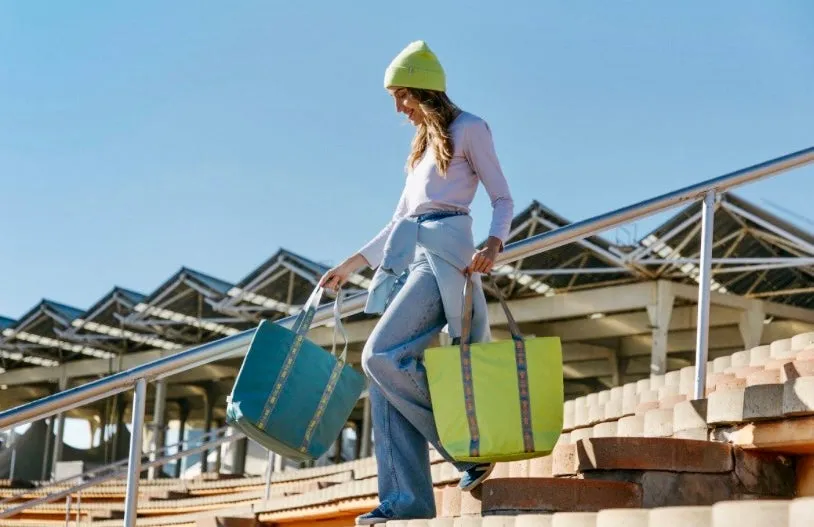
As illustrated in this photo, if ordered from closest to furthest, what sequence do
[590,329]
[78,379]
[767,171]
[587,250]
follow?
[767,171], [587,250], [590,329], [78,379]

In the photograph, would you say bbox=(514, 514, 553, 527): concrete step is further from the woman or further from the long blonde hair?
the long blonde hair

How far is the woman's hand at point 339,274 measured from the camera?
412cm

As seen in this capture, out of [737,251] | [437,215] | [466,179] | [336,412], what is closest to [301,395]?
[336,412]

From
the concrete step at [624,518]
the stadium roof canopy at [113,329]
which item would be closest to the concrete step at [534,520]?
the concrete step at [624,518]

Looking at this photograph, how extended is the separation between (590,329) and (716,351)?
13.2 ft

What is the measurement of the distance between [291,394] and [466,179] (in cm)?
83

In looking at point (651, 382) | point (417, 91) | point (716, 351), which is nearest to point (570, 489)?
point (417, 91)

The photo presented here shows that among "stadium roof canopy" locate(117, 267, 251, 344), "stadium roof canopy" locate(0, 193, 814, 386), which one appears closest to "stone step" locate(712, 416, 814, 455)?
"stadium roof canopy" locate(0, 193, 814, 386)

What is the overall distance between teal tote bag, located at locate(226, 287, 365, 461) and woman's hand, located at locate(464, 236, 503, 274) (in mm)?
438

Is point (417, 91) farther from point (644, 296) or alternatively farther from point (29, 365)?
point (29, 365)

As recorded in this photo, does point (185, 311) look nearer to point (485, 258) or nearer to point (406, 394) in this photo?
point (406, 394)

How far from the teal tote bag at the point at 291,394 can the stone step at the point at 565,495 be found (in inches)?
22.8

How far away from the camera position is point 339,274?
162 inches

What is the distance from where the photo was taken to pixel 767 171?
15.8 feet
